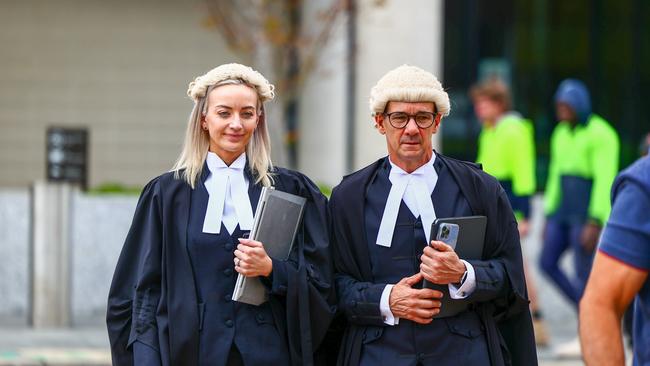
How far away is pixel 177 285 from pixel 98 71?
12.5 meters

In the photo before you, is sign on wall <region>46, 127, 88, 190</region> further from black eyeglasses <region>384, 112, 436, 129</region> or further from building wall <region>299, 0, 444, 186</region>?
black eyeglasses <region>384, 112, 436, 129</region>

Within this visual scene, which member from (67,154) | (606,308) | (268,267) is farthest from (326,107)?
(606,308)

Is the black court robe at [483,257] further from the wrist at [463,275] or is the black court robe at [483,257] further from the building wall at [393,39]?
the building wall at [393,39]

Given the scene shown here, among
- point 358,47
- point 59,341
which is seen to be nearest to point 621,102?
point 358,47

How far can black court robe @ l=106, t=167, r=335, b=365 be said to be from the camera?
194 inches

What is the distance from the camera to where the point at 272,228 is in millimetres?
4938

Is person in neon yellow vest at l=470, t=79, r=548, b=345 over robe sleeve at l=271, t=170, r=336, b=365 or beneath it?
over

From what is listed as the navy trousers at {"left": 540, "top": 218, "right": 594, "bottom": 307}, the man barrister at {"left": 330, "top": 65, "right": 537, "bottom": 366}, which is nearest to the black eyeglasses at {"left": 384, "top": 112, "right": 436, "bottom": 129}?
the man barrister at {"left": 330, "top": 65, "right": 537, "bottom": 366}

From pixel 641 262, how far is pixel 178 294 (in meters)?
1.94

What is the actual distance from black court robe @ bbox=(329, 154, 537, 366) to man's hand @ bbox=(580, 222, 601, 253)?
556cm

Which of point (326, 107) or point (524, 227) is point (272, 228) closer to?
point (524, 227)

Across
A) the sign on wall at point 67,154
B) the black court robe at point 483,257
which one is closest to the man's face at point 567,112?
the sign on wall at point 67,154

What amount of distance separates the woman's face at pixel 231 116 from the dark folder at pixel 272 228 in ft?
0.75

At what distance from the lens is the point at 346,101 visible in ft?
47.1
